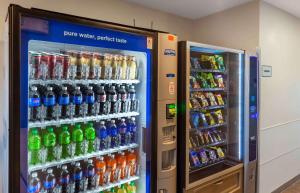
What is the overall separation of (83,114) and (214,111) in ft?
5.83

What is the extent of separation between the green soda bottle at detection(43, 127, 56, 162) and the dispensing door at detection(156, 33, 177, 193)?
0.83 meters

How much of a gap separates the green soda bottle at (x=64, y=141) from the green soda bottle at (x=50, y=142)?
0.06m

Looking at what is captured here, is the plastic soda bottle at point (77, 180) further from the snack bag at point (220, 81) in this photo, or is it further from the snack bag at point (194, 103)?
the snack bag at point (220, 81)

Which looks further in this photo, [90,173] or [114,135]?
[114,135]

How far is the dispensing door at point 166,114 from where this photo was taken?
6.91ft

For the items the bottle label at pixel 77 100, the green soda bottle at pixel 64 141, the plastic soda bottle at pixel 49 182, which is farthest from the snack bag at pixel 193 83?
the plastic soda bottle at pixel 49 182

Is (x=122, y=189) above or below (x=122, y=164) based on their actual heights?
below

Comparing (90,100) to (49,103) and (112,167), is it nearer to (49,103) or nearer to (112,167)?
(49,103)

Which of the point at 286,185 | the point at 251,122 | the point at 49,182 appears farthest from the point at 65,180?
the point at 286,185

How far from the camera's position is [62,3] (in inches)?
95.0

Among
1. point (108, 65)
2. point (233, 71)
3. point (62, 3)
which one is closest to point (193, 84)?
point (233, 71)

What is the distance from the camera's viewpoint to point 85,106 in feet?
6.18

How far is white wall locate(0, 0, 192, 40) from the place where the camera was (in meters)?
2.30

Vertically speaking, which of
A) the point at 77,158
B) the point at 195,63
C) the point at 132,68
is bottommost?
the point at 77,158
